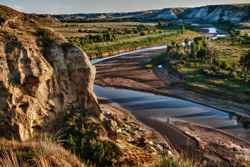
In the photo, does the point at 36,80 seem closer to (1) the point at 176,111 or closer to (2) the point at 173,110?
(1) the point at 176,111

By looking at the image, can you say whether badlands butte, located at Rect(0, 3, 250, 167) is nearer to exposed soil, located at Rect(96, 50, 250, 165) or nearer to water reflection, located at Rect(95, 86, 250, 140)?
exposed soil, located at Rect(96, 50, 250, 165)

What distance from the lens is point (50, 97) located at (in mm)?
17078

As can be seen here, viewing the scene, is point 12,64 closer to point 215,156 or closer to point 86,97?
point 86,97

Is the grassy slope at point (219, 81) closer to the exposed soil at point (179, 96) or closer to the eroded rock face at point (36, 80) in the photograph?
the exposed soil at point (179, 96)

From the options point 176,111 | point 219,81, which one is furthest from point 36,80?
point 219,81

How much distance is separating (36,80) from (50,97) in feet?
4.13

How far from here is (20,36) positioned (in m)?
16.4

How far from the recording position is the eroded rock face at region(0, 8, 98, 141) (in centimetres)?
1475

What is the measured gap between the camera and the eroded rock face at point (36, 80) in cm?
1475

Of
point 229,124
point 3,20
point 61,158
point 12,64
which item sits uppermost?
point 3,20

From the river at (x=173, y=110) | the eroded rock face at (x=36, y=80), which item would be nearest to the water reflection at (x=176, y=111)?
the river at (x=173, y=110)

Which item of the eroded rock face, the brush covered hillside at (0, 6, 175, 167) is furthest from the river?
the eroded rock face

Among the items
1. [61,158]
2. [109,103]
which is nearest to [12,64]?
[61,158]

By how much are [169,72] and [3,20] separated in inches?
1391
